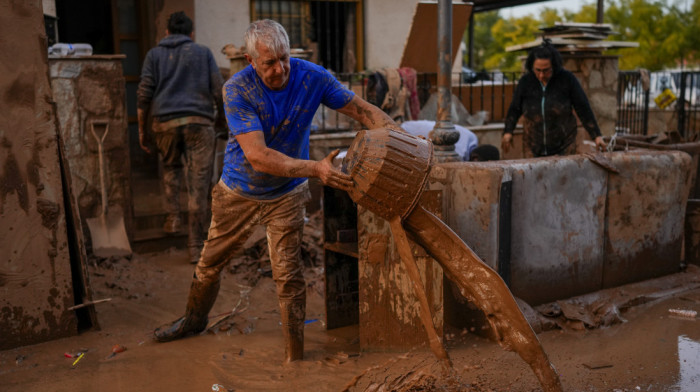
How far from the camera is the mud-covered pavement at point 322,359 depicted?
3.55 m

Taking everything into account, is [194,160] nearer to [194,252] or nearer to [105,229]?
[194,252]

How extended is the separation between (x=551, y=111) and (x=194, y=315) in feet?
12.1

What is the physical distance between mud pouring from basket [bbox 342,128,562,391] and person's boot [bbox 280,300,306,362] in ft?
3.48

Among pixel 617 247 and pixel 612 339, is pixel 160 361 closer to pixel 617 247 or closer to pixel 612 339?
pixel 612 339

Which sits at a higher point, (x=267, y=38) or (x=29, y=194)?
(x=267, y=38)

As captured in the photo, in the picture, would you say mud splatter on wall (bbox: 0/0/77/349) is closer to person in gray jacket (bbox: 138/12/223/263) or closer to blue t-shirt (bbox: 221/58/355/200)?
blue t-shirt (bbox: 221/58/355/200)

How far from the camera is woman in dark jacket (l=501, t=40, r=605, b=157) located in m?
5.76

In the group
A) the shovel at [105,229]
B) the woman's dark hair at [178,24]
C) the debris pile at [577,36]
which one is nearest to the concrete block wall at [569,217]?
the woman's dark hair at [178,24]

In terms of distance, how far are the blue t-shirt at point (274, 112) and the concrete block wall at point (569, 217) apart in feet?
3.52

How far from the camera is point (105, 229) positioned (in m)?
5.99

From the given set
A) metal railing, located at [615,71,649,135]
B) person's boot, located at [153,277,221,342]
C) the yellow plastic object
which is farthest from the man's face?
the yellow plastic object

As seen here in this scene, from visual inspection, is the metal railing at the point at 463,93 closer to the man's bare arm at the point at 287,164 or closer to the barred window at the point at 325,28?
the barred window at the point at 325,28

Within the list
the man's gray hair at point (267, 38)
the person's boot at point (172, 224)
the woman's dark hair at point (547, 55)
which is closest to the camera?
the man's gray hair at point (267, 38)

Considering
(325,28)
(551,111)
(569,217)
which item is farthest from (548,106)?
(325,28)
